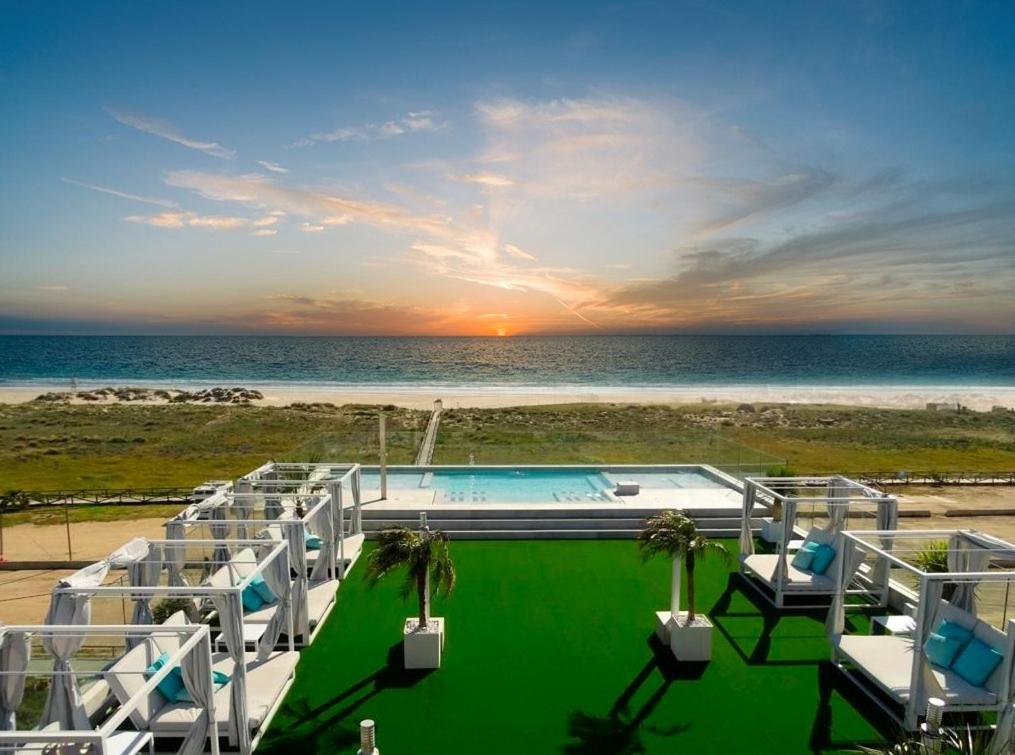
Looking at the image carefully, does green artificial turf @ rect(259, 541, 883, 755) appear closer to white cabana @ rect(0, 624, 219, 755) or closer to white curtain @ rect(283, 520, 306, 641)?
white curtain @ rect(283, 520, 306, 641)

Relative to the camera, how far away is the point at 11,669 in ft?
17.0

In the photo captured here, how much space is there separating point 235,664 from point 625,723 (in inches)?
158

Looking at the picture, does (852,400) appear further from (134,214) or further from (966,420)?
(134,214)

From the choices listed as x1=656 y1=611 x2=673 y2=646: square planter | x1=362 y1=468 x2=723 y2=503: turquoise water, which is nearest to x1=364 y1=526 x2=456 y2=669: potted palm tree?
x1=656 y1=611 x2=673 y2=646: square planter

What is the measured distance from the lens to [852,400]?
185ft

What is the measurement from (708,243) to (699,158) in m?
32.5

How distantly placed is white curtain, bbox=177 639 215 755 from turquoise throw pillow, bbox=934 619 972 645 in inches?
298

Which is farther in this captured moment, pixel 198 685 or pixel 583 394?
pixel 583 394

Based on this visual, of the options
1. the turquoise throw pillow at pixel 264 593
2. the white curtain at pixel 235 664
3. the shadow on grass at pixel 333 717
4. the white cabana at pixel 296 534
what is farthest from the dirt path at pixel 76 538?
the white curtain at pixel 235 664

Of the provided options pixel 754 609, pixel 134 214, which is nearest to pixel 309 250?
pixel 134 214

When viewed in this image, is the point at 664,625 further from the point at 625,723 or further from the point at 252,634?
the point at 252,634

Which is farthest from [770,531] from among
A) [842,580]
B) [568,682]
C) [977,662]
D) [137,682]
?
[137,682]

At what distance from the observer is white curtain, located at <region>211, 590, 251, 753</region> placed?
578 centimetres

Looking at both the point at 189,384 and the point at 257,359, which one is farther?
the point at 257,359
